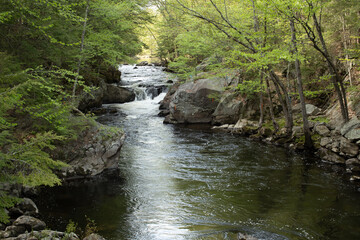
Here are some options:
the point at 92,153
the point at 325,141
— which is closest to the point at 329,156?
the point at 325,141

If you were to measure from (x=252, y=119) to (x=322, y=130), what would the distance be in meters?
5.95

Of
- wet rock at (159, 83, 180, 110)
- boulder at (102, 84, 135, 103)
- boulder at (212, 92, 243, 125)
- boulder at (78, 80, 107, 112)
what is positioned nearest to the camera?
boulder at (212, 92, 243, 125)

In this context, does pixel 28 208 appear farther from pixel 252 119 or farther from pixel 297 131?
pixel 252 119

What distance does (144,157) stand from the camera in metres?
12.0

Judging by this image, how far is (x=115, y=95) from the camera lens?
82.3 feet

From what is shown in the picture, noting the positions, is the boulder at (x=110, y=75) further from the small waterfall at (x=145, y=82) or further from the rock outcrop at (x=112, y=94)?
the rock outcrop at (x=112, y=94)

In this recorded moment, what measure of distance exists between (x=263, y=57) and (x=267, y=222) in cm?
595

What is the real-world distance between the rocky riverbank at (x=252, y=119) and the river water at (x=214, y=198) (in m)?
0.93

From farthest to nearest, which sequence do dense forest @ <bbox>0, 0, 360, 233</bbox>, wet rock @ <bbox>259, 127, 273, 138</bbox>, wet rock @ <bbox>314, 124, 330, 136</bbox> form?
wet rock @ <bbox>259, 127, 273, 138</bbox>
wet rock @ <bbox>314, 124, 330, 136</bbox>
dense forest @ <bbox>0, 0, 360, 233</bbox>

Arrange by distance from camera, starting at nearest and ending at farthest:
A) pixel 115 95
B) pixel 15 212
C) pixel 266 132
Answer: pixel 15 212, pixel 266 132, pixel 115 95

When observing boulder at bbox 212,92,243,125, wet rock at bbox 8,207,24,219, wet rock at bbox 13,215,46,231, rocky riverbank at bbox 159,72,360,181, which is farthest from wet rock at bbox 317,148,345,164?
wet rock at bbox 8,207,24,219

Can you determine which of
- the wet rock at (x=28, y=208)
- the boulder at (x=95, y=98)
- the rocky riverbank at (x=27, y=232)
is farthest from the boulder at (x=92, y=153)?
the boulder at (x=95, y=98)

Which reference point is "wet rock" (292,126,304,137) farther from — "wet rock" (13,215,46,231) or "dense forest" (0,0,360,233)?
"wet rock" (13,215,46,231)

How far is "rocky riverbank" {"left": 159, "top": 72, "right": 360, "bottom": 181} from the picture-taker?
34.3 feet
